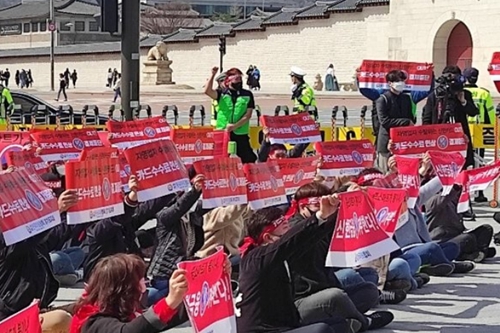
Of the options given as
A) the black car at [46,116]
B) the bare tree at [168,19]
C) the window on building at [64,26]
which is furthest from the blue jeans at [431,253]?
the window on building at [64,26]

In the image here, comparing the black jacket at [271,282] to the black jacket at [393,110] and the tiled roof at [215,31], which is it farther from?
the tiled roof at [215,31]

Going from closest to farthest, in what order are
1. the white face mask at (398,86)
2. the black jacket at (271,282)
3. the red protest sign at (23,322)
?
1. the red protest sign at (23,322)
2. the black jacket at (271,282)
3. the white face mask at (398,86)

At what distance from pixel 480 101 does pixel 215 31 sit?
180 ft

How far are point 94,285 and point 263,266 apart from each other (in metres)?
1.40

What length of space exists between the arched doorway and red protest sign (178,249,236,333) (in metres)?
49.6

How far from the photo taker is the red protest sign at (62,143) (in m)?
10.6

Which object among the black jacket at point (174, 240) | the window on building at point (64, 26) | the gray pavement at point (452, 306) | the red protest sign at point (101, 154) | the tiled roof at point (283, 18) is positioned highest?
the window on building at point (64, 26)

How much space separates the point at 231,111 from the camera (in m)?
12.8

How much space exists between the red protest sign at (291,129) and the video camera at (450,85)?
5.09 feet

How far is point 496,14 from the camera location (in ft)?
167

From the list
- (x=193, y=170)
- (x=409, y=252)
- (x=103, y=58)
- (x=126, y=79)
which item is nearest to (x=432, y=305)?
(x=409, y=252)

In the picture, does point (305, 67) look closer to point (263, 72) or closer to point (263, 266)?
point (263, 72)

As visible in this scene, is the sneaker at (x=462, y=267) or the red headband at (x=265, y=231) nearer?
the red headband at (x=265, y=231)

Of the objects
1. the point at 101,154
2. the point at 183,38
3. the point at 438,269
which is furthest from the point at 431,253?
the point at 183,38
